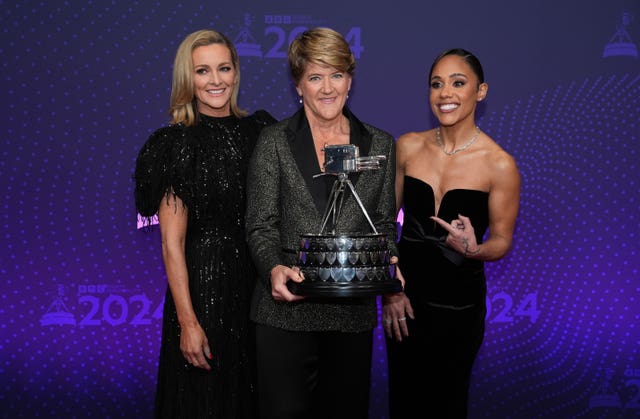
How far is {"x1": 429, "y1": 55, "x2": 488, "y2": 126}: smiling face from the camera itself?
105 inches

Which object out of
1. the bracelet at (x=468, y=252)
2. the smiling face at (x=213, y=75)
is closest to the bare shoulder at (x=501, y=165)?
the bracelet at (x=468, y=252)

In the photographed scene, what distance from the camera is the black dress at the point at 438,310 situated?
8.67ft

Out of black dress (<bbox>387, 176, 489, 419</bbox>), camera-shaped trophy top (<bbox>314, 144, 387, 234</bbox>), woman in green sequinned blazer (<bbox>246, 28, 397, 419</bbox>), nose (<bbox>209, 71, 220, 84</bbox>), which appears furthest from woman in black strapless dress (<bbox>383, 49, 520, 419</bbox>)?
nose (<bbox>209, 71, 220, 84</bbox>)

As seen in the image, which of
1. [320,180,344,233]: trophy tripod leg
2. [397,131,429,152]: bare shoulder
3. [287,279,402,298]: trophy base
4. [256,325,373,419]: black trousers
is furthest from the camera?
[397,131,429,152]: bare shoulder

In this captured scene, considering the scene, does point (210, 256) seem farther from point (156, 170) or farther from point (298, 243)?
point (298, 243)

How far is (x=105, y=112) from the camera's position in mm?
3697

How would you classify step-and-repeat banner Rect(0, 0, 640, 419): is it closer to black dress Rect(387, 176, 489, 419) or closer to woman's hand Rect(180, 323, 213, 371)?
black dress Rect(387, 176, 489, 419)

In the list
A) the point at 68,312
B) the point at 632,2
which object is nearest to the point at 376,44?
the point at 632,2

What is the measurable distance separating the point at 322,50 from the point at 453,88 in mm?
761

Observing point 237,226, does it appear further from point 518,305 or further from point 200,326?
point 518,305

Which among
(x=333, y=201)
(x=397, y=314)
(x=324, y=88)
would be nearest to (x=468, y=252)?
(x=397, y=314)

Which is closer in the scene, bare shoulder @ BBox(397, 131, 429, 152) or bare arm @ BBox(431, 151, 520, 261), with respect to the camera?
bare arm @ BBox(431, 151, 520, 261)

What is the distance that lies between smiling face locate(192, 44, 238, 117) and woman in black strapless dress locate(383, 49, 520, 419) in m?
0.80

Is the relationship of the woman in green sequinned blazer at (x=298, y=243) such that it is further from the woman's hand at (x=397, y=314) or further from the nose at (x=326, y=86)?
the woman's hand at (x=397, y=314)
